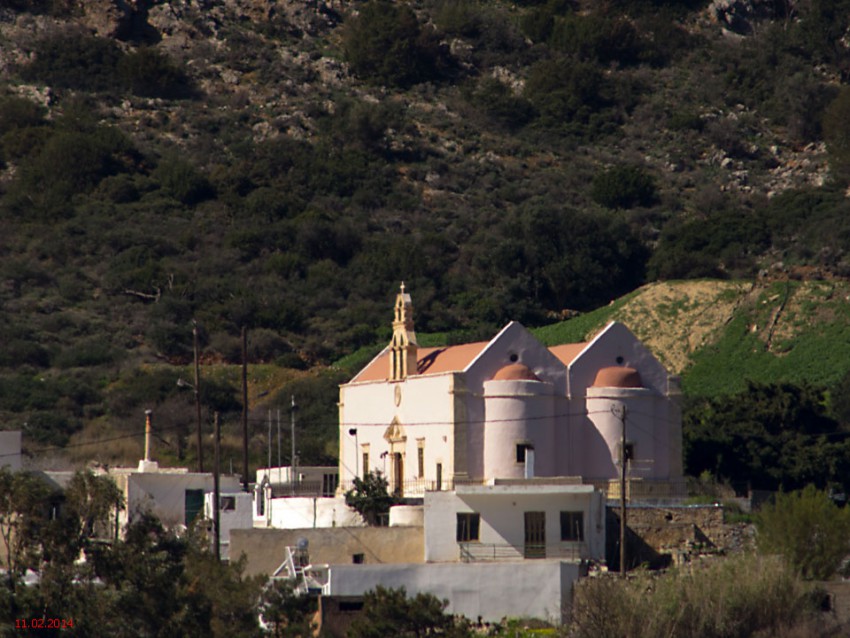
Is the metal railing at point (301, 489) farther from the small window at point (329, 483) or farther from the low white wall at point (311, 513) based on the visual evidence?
the low white wall at point (311, 513)

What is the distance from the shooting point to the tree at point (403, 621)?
1519 inches

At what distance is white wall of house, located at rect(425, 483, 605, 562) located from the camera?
158ft

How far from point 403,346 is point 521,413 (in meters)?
5.37

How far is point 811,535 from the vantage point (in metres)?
48.6

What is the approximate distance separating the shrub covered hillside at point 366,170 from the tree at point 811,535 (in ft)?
104

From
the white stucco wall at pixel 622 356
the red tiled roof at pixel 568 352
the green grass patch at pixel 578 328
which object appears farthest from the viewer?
the green grass patch at pixel 578 328

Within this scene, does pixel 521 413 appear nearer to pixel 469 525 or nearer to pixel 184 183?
pixel 469 525

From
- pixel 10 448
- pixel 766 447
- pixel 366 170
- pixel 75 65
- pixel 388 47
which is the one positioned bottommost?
pixel 10 448

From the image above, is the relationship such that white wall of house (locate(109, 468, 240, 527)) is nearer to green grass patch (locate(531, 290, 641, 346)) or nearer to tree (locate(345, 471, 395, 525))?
tree (locate(345, 471, 395, 525))

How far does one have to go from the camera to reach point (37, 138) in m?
120

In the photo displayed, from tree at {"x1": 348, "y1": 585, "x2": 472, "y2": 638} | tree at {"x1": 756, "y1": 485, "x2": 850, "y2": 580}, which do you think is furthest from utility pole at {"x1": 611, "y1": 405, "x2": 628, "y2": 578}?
tree at {"x1": 348, "y1": 585, "x2": 472, "y2": 638}

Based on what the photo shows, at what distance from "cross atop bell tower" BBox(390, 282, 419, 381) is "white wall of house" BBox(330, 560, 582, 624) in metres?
12.3

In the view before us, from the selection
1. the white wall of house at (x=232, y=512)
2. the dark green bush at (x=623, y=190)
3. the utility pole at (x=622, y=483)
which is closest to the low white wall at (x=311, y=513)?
the white wall of house at (x=232, y=512)

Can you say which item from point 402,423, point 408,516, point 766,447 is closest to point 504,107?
point 766,447
